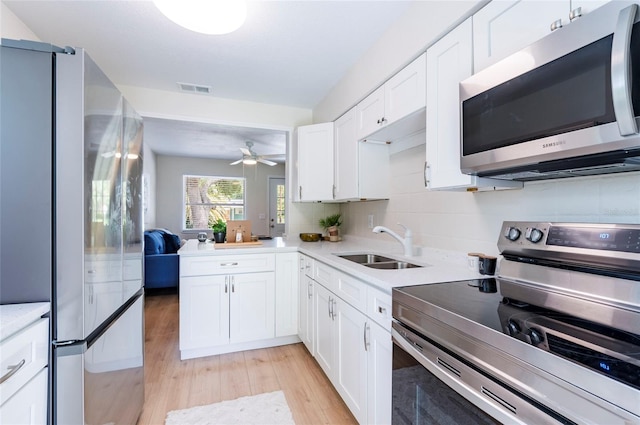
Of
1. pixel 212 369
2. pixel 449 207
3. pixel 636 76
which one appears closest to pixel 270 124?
pixel 449 207

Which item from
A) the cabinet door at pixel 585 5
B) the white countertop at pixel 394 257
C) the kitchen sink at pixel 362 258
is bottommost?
the kitchen sink at pixel 362 258

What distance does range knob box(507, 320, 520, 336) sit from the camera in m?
0.74

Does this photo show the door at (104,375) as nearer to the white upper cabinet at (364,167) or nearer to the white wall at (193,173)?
the white upper cabinet at (364,167)

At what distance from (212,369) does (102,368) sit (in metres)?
1.25

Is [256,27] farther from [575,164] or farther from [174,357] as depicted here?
[174,357]

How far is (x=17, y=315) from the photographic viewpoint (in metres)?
0.88

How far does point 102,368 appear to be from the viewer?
4.01 feet

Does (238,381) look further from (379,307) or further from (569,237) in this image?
(569,237)

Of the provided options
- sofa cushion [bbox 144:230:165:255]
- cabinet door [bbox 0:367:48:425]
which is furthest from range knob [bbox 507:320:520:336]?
sofa cushion [bbox 144:230:165:255]

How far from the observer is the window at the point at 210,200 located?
6.56 metres

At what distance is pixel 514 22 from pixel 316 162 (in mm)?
1969

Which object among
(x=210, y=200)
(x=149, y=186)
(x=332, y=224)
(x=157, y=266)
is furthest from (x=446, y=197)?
(x=210, y=200)

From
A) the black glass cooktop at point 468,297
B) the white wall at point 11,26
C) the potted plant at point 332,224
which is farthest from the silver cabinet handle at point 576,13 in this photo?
the white wall at point 11,26

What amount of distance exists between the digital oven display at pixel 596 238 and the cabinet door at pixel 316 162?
6.28ft
